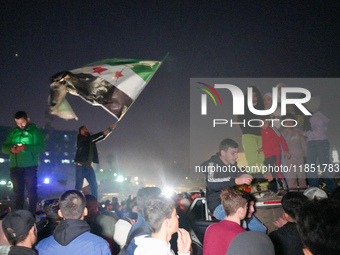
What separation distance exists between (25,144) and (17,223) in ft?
10.3

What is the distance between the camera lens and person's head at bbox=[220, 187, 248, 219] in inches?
154

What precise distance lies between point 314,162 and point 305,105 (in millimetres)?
1969

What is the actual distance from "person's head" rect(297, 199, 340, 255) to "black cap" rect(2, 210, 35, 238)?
3036 millimetres

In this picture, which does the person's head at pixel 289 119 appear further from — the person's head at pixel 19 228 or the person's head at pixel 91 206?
the person's head at pixel 19 228

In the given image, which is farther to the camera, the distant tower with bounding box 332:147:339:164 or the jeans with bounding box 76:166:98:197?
the distant tower with bounding box 332:147:339:164

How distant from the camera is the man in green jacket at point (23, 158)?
6.01 m

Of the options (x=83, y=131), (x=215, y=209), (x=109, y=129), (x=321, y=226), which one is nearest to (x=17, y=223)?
(x=321, y=226)

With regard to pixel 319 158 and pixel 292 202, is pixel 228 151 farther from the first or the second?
pixel 319 158

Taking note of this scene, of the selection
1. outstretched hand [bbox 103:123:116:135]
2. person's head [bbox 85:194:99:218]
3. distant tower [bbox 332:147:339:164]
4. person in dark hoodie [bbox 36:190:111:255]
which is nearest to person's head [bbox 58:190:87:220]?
person in dark hoodie [bbox 36:190:111:255]

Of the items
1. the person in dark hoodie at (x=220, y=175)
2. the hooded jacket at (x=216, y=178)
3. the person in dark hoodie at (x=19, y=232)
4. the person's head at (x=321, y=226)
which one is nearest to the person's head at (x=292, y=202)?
the person in dark hoodie at (x=220, y=175)

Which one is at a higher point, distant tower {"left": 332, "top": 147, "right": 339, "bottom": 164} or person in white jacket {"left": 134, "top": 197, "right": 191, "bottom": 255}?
distant tower {"left": 332, "top": 147, "right": 339, "bottom": 164}

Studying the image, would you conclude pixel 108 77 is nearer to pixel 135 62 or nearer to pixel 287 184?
pixel 135 62

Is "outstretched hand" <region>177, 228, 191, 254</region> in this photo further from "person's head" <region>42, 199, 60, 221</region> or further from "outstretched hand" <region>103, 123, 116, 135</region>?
"outstretched hand" <region>103, 123, 116, 135</region>

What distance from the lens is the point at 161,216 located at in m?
3.06
